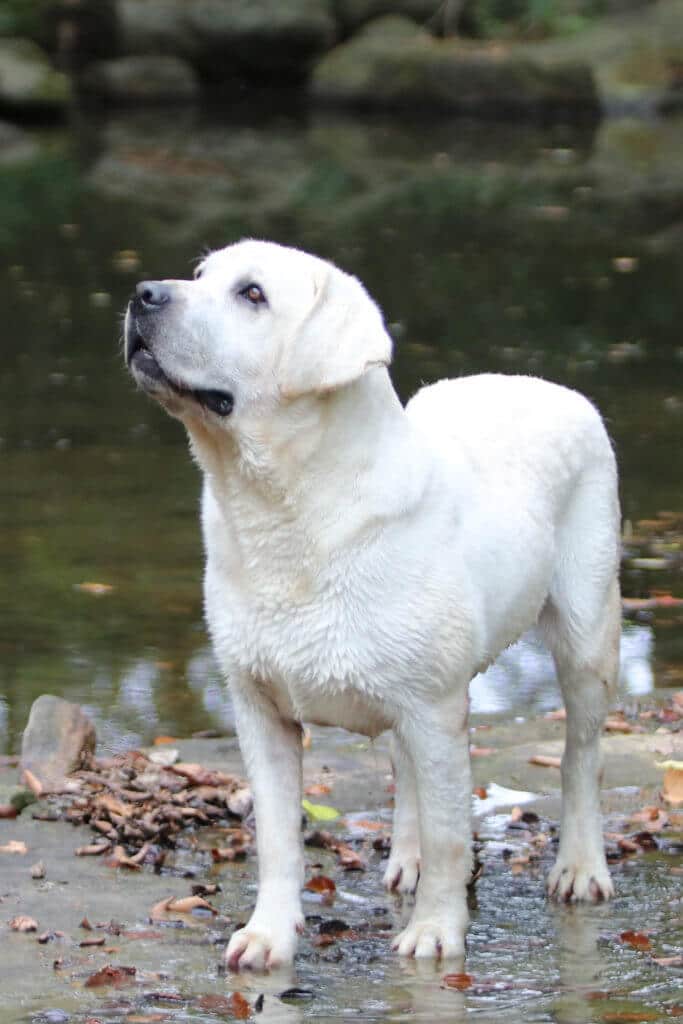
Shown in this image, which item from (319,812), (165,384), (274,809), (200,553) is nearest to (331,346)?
(165,384)

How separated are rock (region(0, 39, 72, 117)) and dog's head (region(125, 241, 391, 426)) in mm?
25264

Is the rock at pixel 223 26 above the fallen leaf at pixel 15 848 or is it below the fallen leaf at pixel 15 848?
above

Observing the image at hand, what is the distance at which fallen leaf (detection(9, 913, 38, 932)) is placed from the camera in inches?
183

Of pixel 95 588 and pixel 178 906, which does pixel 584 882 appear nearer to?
pixel 178 906

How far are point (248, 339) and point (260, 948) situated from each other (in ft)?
4.83

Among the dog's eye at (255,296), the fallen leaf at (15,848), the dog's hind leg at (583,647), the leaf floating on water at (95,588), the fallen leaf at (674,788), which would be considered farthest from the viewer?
the leaf floating on water at (95,588)

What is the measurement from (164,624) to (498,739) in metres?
1.85

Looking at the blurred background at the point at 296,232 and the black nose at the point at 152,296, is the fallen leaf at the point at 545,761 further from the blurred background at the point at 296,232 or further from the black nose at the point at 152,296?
the black nose at the point at 152,296

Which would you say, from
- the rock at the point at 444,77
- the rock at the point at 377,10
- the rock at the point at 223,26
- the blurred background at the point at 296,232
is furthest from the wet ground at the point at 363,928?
the rock at the point at 377,10

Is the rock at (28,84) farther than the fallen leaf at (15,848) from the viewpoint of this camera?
Yes

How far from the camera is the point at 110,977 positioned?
4.31 metres

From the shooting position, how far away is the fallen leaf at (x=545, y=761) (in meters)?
6.18

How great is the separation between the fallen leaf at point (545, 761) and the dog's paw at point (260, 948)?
175 centimetres

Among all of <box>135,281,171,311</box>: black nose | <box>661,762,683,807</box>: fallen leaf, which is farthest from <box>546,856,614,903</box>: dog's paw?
<box>135,281,171,311</box>: black nose
